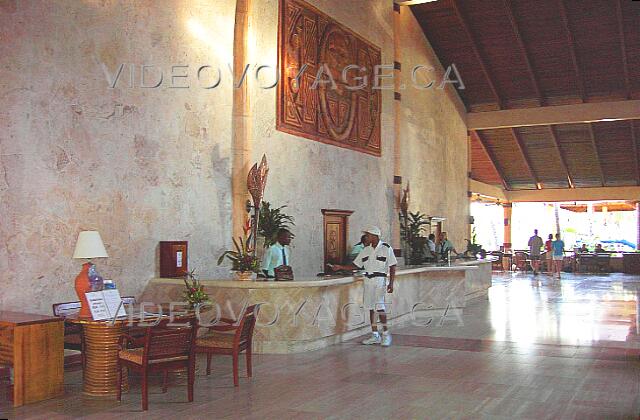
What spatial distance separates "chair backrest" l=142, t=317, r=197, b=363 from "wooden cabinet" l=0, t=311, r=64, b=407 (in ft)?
3.21

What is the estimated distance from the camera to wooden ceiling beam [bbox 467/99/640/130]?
60.3 ft

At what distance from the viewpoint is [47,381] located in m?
6.05

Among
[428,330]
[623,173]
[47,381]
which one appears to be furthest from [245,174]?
[623,173]

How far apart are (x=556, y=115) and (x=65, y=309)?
52.5 feet

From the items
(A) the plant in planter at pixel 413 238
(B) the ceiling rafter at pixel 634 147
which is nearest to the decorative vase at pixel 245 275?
(A) the plant in planter at pixel 413 238

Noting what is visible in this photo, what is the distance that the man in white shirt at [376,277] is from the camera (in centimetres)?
911

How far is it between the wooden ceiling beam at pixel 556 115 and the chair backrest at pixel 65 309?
15.8m

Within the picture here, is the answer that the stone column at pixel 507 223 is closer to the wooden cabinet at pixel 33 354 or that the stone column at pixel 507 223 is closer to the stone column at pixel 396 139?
the stone column at pixel 396 139

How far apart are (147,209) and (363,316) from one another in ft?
12.1

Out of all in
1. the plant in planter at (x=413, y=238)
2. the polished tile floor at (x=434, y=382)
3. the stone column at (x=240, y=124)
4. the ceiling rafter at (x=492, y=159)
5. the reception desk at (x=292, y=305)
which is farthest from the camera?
the ceiling rafter at (x=492, y=159)

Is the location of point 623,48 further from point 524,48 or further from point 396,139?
point 396,139

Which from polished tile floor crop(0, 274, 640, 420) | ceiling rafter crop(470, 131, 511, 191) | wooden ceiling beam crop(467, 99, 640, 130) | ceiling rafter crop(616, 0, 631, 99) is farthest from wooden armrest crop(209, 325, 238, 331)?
ceiling rafter crop(470, 131, 511, 191)

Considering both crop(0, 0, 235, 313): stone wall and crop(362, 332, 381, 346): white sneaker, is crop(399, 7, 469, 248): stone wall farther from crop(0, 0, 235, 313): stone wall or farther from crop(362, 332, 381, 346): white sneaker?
crop(362, 332, 381, 346): white sneaker

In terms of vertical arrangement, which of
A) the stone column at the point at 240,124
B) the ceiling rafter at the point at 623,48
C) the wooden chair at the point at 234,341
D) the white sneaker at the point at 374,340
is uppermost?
the ceiling rafter at the point at 623,48
